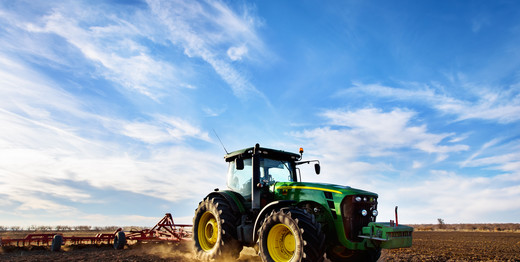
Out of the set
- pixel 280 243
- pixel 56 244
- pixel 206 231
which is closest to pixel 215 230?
pixel 206 231

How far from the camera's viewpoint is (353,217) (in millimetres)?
7199

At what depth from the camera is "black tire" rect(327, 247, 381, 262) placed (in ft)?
25.9

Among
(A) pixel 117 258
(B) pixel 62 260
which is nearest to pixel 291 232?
(A) pixel 117 258

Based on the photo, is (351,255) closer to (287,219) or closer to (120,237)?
(287,219)

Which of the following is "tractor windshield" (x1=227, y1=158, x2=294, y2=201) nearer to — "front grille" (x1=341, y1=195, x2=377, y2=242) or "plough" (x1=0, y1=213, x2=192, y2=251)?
"front grille" (x1=341, y1=195, x2=377, y2=242)

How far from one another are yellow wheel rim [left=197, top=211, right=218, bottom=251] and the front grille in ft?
12.0

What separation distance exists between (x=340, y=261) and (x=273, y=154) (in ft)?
9.67

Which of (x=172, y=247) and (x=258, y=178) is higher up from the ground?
(x=258, y=178)

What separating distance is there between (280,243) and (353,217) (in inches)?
61.7

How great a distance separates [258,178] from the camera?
8.25 m

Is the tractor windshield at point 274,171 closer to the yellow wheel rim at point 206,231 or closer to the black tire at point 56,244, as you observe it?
the yellow wheel rim at point 206,231

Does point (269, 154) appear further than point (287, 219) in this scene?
Yes

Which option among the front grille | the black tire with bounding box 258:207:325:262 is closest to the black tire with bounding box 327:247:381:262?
the front grille

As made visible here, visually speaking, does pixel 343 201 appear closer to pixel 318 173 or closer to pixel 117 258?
pixel 318 173
